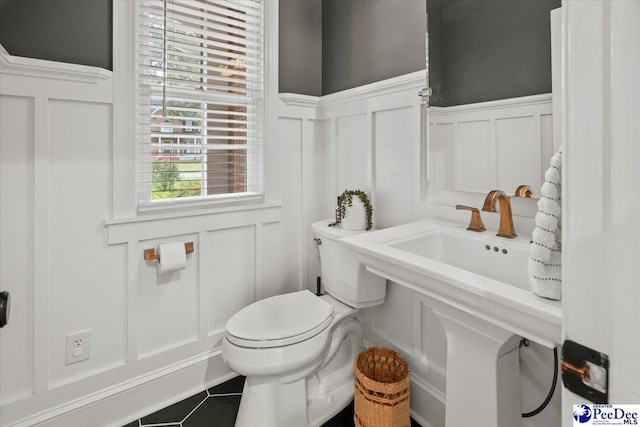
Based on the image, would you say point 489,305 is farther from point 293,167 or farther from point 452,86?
point 293,167

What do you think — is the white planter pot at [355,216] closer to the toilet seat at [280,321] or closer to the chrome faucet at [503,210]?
the toilet seat at [280,321]

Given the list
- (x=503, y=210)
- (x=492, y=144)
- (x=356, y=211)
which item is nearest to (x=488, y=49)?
(x=492, y=144)

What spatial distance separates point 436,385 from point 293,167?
141 cm

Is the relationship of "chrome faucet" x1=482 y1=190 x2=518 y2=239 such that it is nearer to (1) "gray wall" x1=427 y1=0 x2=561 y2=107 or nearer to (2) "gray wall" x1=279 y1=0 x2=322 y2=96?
(1) "gray wall" x1=427 y1=0 x2=561 y2=107

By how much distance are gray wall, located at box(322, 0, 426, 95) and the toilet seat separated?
4.05 feet

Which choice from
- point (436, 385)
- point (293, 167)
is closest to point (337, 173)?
point (293, 167)

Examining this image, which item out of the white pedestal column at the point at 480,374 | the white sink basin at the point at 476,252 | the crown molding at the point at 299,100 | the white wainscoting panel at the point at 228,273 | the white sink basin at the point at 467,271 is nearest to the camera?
the white sink basin at the point at 467,271

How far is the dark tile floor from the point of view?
1.68 metres

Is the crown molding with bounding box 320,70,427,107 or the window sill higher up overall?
the crown molding with bounding box 320,70,427,107

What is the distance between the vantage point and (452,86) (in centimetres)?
154

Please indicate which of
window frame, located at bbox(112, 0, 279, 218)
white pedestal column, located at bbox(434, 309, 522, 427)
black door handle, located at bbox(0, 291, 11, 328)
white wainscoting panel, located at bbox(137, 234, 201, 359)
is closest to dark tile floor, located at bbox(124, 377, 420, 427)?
white wainscoting panel, located at bbox(137, 234, 201, 359)

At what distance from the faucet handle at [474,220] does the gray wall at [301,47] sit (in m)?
1.30

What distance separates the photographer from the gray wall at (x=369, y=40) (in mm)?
1701

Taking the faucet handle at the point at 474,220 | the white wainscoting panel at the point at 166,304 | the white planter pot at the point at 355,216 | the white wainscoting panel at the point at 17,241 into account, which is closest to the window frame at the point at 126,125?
the white wainscoting panel at the point at 166,304
